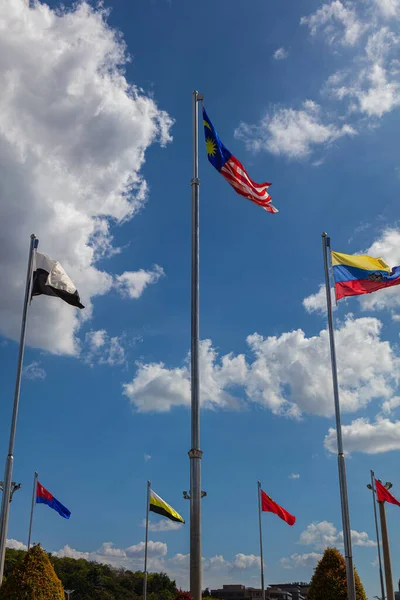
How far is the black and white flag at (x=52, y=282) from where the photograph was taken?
79.2 feet

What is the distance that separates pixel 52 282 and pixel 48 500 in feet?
53.8

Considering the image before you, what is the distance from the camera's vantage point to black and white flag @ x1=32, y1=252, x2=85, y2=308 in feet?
79.2

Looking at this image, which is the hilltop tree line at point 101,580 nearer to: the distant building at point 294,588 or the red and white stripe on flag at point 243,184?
the distant building at point 294,588

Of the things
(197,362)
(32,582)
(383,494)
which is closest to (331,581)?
(383,494)

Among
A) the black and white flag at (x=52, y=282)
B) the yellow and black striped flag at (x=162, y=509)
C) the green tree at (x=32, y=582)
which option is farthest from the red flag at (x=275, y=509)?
the black and white flag at (x=52, y=282)

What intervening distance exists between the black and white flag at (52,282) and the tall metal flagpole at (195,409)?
751 centimetres

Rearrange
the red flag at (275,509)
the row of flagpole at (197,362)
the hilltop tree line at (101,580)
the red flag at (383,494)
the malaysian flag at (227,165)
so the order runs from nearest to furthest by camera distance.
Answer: the row of flagpole at (197,362) → the malaysian flag at (227,165) → the red flag at (383,494) → the red flag at (275,509) → the hilltop tree line at (101,580)

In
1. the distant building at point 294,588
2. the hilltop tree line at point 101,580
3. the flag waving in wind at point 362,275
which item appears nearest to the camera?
the flag waving in wind at point 362,275

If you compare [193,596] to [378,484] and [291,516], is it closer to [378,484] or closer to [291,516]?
[378,484]

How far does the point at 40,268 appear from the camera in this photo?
24.8 metres

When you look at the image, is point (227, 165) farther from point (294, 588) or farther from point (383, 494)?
point (294, 588)

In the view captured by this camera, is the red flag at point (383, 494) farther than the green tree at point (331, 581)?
Yes

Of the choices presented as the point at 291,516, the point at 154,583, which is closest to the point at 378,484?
the point at 291,516

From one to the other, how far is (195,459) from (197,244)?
5.83 metres
